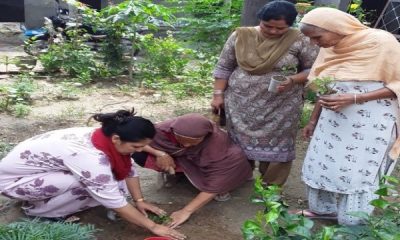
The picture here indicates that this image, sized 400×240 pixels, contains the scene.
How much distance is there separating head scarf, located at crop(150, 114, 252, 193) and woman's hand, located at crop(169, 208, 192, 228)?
18 centimetres

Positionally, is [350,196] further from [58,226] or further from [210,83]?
[210,83]

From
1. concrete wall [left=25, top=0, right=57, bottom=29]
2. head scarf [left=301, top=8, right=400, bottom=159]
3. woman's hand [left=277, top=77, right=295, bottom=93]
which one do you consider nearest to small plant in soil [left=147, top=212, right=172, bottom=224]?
woman's hand [left=277, top=77, right=295, bottom=93]

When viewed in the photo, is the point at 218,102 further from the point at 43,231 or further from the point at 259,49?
the point at 43,231

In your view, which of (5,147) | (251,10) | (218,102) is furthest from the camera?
(251,10)

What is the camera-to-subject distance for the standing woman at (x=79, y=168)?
2.33 metres

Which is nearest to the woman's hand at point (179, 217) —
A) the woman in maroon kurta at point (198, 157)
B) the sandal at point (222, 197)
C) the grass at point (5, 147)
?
the woman in maroon kurta at point (198, 157)

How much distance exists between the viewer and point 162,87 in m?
5.91

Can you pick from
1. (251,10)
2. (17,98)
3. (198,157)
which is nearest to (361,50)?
(198,157)

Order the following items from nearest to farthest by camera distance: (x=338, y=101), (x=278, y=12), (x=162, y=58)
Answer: (x=338, y=101) → (x=278, y=12) → (x=162, y=58)

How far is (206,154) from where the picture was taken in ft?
9.49

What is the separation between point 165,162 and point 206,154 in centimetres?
28

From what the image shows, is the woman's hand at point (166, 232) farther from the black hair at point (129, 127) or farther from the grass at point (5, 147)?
the grass at point (5, 147)

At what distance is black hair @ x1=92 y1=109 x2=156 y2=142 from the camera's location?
Answer: 225cm

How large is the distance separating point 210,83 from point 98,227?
12.3 feet
